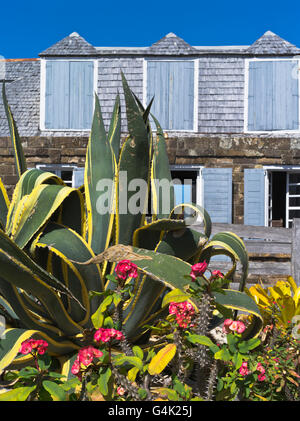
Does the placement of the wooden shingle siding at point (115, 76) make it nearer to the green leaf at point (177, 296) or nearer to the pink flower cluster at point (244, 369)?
the green leaf at point (177, 296)

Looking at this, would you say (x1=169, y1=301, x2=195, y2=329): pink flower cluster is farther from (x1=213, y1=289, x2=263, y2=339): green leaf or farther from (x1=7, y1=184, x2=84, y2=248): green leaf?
(x1=7, y1=184, x2=84, y2=248): green leaf

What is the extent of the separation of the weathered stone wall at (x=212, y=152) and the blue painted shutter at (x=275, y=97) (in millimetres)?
671

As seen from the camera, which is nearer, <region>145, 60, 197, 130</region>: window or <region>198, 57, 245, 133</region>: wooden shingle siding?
<region>145, 60, 197, 130</region>: window

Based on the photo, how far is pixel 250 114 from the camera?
9047 millimetres

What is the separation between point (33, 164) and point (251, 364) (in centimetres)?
759

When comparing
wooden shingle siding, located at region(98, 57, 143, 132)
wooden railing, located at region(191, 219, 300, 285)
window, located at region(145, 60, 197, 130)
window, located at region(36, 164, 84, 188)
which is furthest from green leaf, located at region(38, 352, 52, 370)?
wooden shingle siding, located at region(98, 57, 143, 132)

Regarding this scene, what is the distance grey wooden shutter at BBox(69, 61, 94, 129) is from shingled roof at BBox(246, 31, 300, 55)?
3.38 metres

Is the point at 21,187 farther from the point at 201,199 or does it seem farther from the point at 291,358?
the point at 201,199

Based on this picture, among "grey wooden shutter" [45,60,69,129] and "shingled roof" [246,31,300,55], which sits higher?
"shingled roof" [246,31,300,55]

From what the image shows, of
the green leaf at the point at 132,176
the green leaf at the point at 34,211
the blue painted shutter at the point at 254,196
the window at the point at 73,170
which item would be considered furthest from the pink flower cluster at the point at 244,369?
the window at the point at 73,170

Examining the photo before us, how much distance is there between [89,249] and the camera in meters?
1.68

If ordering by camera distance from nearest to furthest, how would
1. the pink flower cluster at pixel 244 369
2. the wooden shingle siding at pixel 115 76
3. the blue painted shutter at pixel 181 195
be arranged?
the pink flower cluster at pixel 244 369 < the blue painted shutter at pixel 181 195 < the wooden shingle siding at pixel 115 76

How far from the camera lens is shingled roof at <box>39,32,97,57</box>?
9.27m

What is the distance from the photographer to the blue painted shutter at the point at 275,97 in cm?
884
